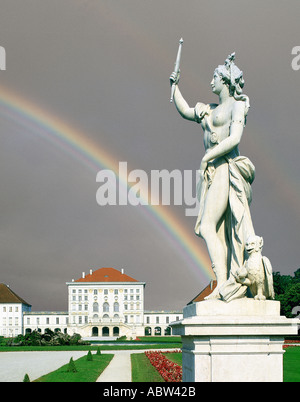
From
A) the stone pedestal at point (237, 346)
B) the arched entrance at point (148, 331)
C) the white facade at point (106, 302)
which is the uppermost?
the stone pedestal at point (237, 346)

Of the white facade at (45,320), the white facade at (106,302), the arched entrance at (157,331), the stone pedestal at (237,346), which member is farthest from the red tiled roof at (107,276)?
the stone pedestal at (237,346)

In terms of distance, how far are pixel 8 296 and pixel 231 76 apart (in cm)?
14695

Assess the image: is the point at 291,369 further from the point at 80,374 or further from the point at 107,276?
the point at 107,276

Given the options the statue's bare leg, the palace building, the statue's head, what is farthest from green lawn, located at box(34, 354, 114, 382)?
the palace building

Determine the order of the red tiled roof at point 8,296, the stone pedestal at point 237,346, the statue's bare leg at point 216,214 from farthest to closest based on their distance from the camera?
1. the red tiled roof at point 8,296
2. the statue's bare leg at point 216,214
3. the stone pedestal at point 237,346

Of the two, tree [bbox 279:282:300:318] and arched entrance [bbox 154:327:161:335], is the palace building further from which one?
tree [bbox 279:282:300:318]

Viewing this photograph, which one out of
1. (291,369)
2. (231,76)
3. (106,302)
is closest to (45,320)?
(106,302)

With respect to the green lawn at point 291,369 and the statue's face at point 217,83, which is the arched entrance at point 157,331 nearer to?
the green lawn at point 291,369

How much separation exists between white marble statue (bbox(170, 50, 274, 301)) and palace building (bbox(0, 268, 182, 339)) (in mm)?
134506

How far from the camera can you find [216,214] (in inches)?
273

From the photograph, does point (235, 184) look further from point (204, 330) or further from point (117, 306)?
point (117, 306)

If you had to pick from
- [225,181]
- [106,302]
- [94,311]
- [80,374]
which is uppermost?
[225,181]

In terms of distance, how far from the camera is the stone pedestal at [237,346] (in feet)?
19.6

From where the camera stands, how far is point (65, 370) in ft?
74.1
